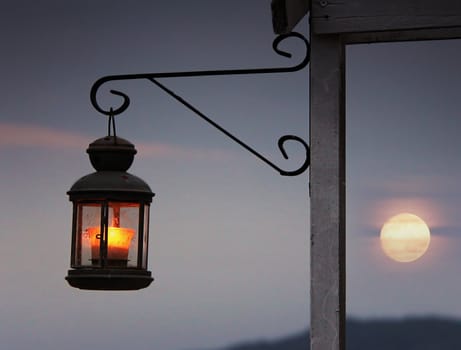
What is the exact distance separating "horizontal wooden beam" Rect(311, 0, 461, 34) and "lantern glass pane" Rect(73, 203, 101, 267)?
5.69 feet

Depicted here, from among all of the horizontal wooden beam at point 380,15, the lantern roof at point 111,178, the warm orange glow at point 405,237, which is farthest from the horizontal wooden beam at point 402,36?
the warm orange glow at point 405,237

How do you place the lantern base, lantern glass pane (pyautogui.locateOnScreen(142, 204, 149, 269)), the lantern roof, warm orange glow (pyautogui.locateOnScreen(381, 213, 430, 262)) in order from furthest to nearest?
warm orange glow (pyautogui.locateOnScreen(381, 213, 430, 262)) → lantern glass pane (pyautogui.locateOnScreen(142, 204, 149, 269)) → the lantern roof → the lantern base

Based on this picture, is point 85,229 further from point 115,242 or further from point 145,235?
point 145,235

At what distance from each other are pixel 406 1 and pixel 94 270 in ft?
6.56

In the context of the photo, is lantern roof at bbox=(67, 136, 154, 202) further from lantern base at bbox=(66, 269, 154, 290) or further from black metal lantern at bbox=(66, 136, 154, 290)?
lantern base at bbox=(66, 269, 154, 290)

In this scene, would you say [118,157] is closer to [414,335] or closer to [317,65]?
[317,65]

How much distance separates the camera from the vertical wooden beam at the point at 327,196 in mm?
4359

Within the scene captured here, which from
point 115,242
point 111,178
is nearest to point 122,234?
point 115,242

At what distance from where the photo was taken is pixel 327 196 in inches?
173

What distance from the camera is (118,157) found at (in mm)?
5891

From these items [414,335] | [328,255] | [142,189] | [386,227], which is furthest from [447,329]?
[328,255]

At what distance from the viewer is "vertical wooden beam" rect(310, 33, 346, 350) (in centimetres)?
436

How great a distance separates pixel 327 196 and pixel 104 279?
1.57 metres

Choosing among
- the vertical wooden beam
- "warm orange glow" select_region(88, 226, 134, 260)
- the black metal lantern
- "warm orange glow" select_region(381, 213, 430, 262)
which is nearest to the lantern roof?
the black metal lantern
